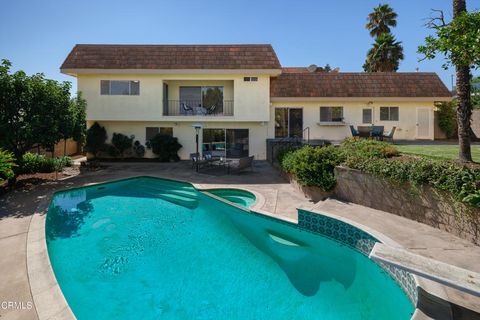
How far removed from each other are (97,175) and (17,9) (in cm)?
850

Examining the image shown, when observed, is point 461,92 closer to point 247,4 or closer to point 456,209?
point 456,209

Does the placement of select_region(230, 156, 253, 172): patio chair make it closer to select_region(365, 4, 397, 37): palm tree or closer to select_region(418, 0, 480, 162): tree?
select_region(418, 0, 480, 162): tree

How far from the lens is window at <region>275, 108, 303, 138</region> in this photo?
2091 cm

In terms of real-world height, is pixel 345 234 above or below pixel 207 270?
above

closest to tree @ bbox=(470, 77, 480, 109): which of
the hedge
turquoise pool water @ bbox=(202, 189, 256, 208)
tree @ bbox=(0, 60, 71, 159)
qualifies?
the hedge

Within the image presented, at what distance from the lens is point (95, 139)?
19.5 meters

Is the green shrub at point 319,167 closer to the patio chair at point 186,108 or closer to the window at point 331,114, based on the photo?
the window at point 331,114

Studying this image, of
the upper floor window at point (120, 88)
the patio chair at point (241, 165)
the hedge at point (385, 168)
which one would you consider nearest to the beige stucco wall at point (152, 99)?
the upper floor window at point (120, 88)

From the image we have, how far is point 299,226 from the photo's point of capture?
775 centimetres

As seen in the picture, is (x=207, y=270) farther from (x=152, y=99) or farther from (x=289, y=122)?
(x=289, y=122)

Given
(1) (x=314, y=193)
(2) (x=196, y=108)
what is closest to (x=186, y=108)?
(2) (x=196, y=108)

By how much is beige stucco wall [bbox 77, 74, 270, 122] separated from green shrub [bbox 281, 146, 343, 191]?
30.3 ft

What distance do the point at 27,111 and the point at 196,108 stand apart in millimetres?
10234

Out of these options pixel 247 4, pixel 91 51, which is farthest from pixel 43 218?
pixel 91 51
